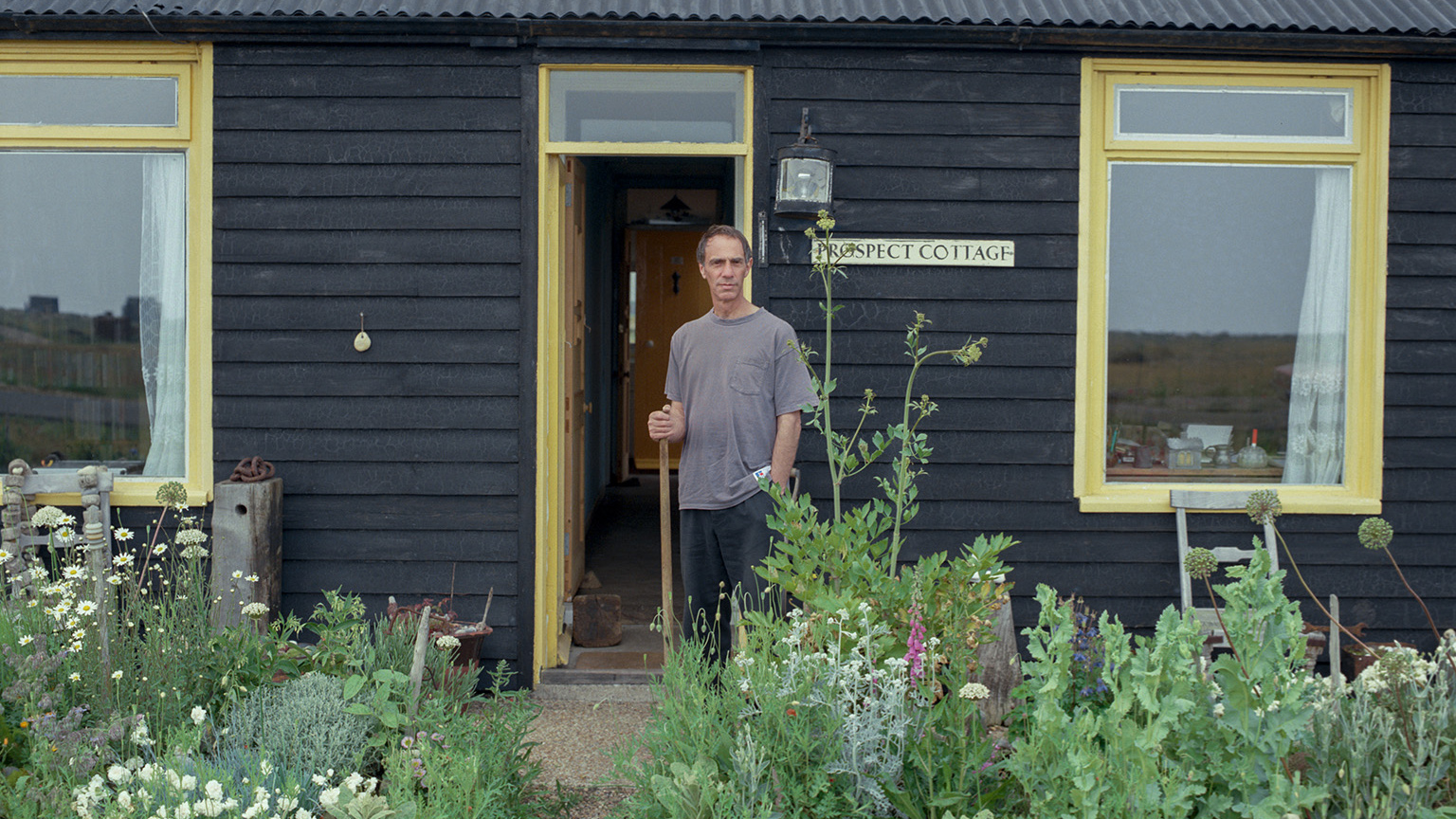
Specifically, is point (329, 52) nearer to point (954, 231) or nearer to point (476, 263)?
point (476, 263)

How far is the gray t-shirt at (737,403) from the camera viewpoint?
3582 millimetres

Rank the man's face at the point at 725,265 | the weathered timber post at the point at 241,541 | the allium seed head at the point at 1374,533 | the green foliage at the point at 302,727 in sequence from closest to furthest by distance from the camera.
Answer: the green foliage at the point at 302,727 < the allium seed head at the point at 1374,533 < the man's face at the point at 725,265 < the weathered timber post at the point at 241,541

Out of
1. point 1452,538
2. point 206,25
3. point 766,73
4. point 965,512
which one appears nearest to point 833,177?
point 766,73

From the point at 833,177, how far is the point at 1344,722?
272cm

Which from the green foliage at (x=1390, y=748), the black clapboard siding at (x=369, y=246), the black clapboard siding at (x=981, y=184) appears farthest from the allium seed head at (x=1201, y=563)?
the black clapboard siding at (x=369, y=246)

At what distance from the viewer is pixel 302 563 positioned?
4.38 metres

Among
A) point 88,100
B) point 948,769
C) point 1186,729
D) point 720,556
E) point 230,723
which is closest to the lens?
point 1186,729

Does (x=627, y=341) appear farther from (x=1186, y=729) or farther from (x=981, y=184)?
(x=1186, y=729)

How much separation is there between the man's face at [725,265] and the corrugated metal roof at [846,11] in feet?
3.73

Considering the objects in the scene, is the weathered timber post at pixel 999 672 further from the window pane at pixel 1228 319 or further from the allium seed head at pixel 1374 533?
the allium seed head at pixel 1374 533

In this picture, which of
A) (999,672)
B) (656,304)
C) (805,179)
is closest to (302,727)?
(999,672)

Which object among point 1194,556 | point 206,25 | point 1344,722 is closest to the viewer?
point 1344,722

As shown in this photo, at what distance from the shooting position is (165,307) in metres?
4.50

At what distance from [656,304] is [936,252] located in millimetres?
6004
